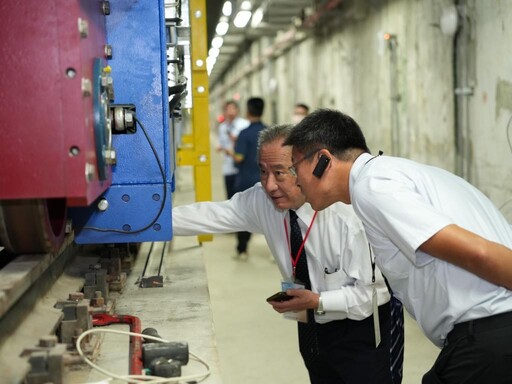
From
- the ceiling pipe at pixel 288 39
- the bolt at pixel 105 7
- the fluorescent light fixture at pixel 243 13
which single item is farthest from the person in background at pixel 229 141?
the bolt at pixel 105 7

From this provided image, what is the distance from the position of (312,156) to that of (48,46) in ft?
2.85

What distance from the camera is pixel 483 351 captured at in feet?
6.55

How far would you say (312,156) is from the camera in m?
2.17

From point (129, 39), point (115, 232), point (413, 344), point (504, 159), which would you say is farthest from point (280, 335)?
point (129, 39)

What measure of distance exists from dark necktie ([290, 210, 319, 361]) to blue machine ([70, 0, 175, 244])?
1.77 feet

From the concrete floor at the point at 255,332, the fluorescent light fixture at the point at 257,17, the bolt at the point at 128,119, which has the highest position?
the fluorescent light fixture at the point at 257,17

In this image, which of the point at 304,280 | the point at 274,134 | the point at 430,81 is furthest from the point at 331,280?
the point at 430,81

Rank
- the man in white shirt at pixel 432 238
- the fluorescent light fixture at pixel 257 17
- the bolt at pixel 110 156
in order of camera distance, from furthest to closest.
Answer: the fluorescent light fixture at pixel 257 17
the bolt at pixel 110 156
the man in white shirt at pixel 432 238

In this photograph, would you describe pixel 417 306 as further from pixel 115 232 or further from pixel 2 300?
pixel 2 300

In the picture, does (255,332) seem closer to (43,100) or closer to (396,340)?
(396,340)

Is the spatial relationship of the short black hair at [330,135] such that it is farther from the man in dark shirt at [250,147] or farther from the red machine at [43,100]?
the man in dark shirt at [250,147]

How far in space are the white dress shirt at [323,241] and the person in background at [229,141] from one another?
215 inches

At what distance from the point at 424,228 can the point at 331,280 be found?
811 mm

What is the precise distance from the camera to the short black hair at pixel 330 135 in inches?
85.4
